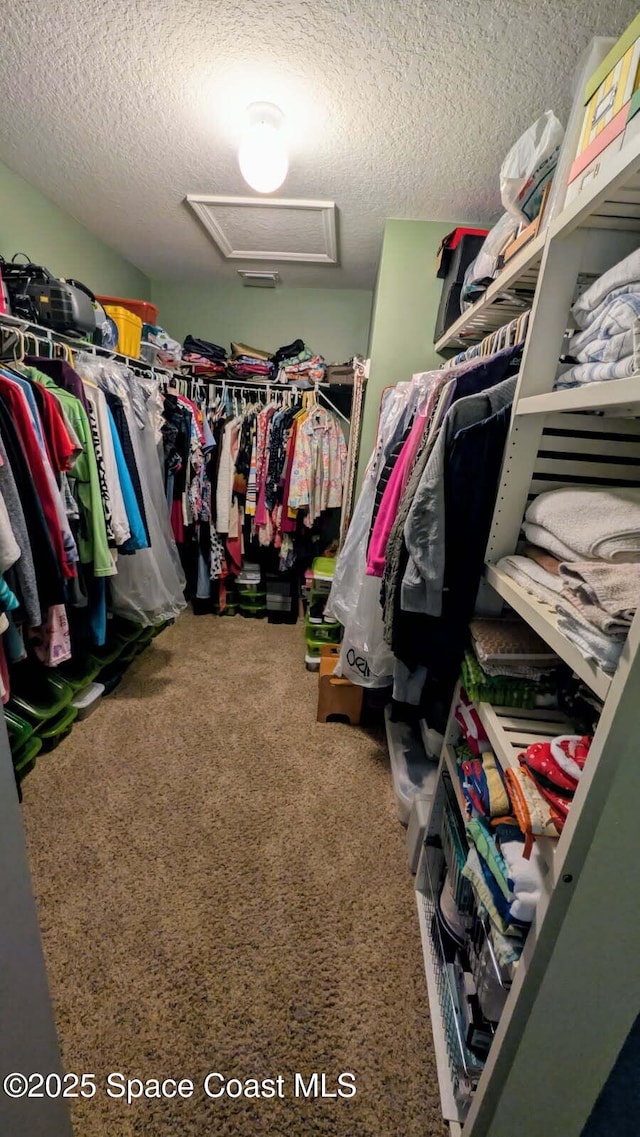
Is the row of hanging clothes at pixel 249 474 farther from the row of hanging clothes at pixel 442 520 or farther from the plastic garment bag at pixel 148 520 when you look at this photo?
the row of hanging clothes at pixel 442 520

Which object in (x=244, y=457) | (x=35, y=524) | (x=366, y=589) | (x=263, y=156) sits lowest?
(x=366, y=589)

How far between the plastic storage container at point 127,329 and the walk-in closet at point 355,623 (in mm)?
14

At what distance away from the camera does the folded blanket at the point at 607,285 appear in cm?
62

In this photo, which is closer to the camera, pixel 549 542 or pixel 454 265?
pixel 549 542

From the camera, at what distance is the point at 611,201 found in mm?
663

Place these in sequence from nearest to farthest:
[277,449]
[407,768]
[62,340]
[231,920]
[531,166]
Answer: [531,166] < [231,920] < [407,768] < [62,340] < [277,449]

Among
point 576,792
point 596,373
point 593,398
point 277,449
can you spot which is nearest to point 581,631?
point 576,792

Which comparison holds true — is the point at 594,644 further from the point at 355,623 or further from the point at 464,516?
the point at 355,623

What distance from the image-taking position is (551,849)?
60cm

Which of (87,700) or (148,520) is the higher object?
(148,520)

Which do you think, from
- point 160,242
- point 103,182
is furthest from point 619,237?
point 160,242

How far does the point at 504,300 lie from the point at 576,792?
4.46 feet

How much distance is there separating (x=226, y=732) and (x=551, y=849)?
1565 millimetres

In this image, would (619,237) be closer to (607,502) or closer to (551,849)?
(607,502)
